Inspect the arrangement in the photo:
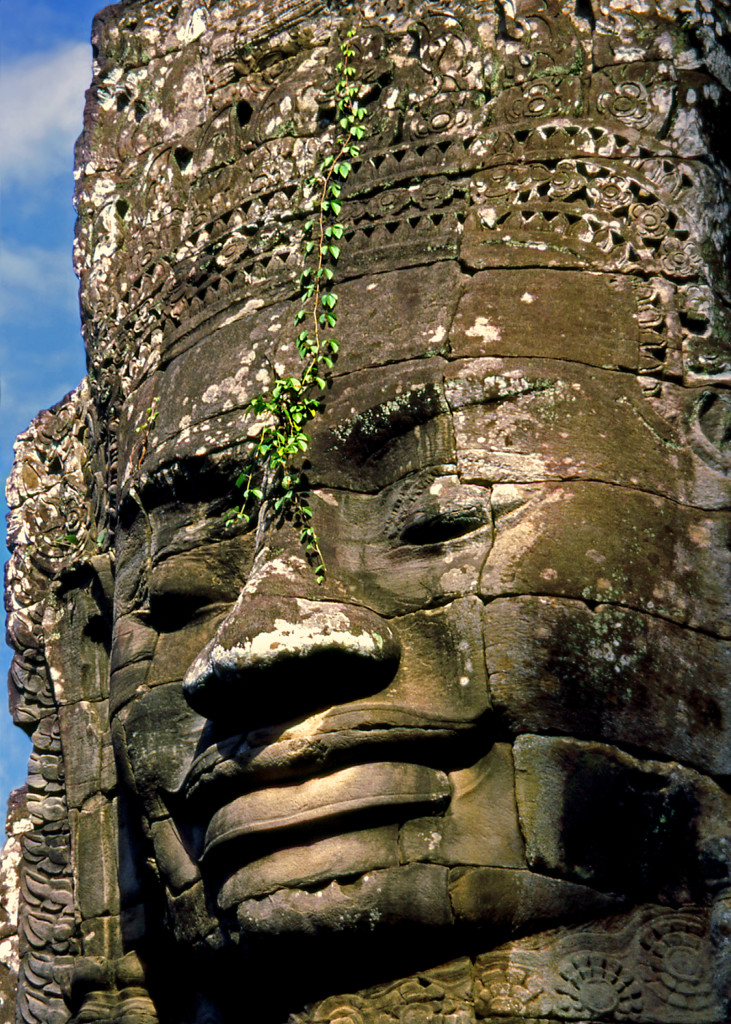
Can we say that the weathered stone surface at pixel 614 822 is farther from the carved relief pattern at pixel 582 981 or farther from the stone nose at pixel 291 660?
the stone nose at pixel 291 660

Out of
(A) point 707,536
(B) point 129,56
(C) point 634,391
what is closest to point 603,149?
(C) point 634,391

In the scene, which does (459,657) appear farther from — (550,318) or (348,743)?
(550,318)

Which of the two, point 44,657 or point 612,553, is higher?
point 44,657

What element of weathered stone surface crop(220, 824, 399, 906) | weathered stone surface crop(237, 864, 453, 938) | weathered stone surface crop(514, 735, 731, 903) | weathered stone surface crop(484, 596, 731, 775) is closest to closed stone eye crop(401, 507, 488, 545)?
weathered stone surface crop(484, 596, 731, 775)

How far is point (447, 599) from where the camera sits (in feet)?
16.9

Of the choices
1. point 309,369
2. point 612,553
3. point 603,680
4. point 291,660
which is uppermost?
point 309,369

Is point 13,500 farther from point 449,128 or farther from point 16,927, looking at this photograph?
point 449,128

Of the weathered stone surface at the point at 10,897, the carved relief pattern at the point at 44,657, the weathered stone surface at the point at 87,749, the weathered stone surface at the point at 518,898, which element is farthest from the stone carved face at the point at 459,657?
the weathered stone surface at the point at 10,897

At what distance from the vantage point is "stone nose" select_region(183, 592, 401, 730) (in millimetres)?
4965

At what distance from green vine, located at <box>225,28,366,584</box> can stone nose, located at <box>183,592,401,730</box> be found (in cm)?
27

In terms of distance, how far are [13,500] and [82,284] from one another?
1120 mm

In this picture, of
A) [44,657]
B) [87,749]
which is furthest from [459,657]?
[44,657]

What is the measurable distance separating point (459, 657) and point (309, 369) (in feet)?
4.17

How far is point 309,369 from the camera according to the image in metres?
5.73
